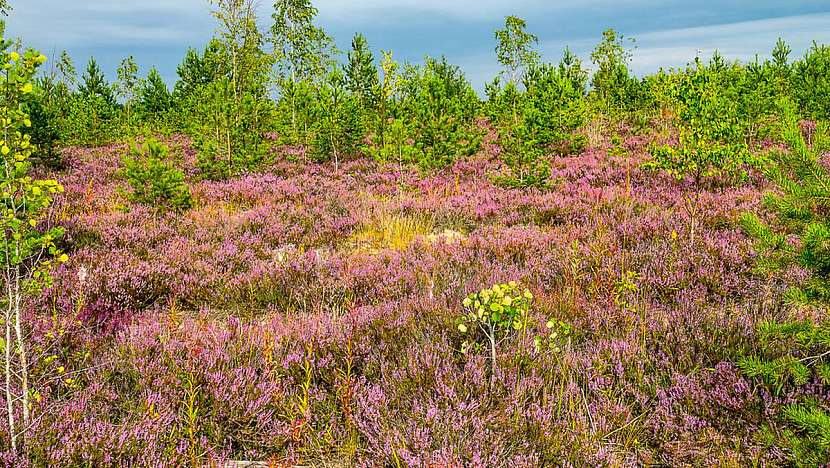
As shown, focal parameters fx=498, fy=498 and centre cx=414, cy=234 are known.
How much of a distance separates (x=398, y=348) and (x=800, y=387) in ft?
7.89

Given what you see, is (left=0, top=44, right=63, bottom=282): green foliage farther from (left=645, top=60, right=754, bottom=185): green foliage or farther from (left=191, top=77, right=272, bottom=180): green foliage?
(left=191, top=77, right=272, bottom=180): green foliage

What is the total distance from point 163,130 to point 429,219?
74.5 ft

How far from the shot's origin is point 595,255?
5340mm

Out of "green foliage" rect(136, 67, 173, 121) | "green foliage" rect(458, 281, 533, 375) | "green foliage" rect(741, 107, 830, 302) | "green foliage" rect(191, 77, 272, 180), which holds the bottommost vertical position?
"green foliage" rect(458, 281, 533, 375)

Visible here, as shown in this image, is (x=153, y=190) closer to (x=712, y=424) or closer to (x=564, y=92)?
(x=712, y=424)

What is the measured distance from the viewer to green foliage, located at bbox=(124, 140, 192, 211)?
29.5ft

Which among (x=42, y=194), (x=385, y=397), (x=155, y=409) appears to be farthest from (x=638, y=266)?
(x=42, y=194)

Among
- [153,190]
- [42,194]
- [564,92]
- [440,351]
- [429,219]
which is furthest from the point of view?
[564,92]

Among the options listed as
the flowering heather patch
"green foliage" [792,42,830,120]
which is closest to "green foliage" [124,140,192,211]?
the flowering heather patch

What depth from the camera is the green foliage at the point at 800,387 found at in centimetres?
211

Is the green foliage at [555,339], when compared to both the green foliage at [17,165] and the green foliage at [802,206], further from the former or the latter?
the green foliage at [17,165]

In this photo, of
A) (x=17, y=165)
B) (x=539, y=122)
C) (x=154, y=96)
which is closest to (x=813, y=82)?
(x=539, y=122)

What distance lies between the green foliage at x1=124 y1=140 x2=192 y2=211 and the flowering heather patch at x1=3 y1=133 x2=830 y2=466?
1549 millimetres

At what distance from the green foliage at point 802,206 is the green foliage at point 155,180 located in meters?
9.02
